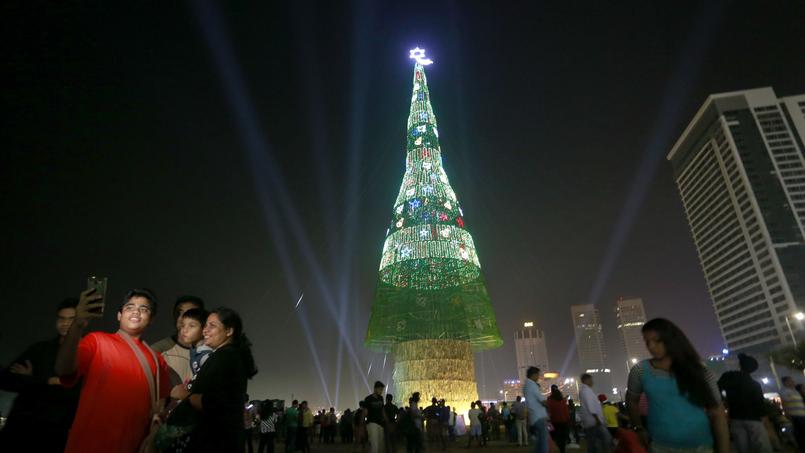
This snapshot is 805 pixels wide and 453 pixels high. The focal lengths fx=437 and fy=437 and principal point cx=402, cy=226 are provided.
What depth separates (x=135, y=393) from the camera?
3.27 metres

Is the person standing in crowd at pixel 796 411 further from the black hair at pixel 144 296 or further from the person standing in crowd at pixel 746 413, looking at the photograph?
the black hair at pixel 144 296

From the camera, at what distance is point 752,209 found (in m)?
103

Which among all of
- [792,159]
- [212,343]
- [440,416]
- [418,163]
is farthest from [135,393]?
[792,159]

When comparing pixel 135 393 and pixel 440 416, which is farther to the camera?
pixel 440 416

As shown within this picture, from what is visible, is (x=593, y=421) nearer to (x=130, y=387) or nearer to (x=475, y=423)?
(x=130, y=387)

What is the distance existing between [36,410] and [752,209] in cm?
13110

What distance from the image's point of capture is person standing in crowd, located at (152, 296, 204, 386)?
3979mm

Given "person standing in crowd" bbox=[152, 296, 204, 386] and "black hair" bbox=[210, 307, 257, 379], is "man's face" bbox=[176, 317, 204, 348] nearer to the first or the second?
"person standing in crowd" bbox=[152, 296, 204, 386]

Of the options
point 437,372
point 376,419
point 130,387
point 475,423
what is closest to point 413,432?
point 376,419

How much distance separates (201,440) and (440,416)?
597 inches

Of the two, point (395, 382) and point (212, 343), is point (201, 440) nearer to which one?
point (212, 343)

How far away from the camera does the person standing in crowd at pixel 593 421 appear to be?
25.0 ft

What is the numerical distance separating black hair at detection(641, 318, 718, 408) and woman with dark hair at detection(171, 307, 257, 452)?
10.4 ft

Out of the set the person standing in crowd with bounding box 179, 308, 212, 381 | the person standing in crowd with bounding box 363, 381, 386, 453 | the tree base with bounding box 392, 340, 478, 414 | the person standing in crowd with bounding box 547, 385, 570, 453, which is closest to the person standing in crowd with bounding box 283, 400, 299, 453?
the person standing in crowd with bounding box 363, 381, 386, 453
